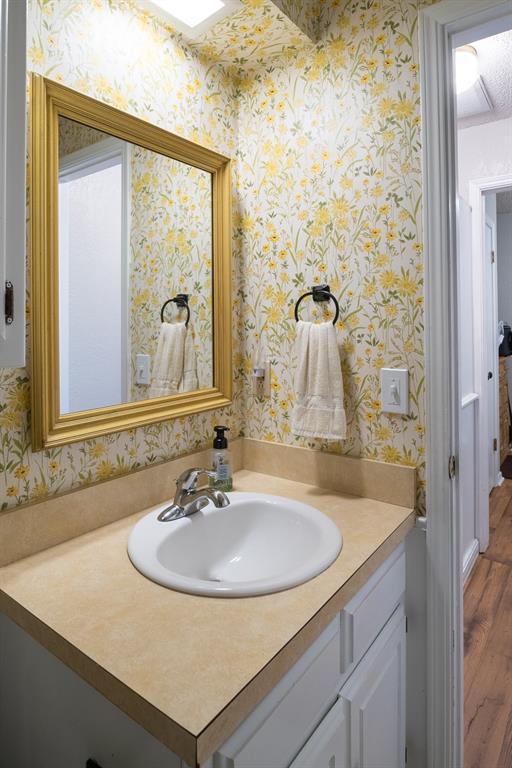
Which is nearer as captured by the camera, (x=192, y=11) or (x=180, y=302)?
(x=192, y=11)

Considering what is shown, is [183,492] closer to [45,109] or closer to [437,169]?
[45,109]

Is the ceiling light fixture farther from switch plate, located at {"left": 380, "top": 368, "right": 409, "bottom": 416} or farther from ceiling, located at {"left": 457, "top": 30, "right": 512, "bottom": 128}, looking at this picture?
switch plate, located at {"left": 380, "top": 368, "right": 409, "bottom": 416}

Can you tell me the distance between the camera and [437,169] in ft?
3.86

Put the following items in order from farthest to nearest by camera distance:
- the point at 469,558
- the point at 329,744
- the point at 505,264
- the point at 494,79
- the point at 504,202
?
the point at 505,264 < the point at 504,202 < the point at 469,558 < the point at 494,79 < the point at 329,744

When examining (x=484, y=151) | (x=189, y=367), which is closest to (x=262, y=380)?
(x=189, y=367)

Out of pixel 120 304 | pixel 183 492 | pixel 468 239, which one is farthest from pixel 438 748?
pixel 468 239

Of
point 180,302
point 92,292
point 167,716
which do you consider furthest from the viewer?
point 180,302

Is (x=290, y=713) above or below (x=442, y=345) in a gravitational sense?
below

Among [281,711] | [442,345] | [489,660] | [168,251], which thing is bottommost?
[489,660]

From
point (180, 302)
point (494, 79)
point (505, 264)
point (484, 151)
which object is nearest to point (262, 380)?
point (180, 302)

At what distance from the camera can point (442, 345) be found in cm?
119

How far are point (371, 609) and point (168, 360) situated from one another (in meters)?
0.81

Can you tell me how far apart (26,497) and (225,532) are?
48cm

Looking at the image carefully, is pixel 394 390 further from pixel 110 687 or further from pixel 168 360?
pixel 110 687
